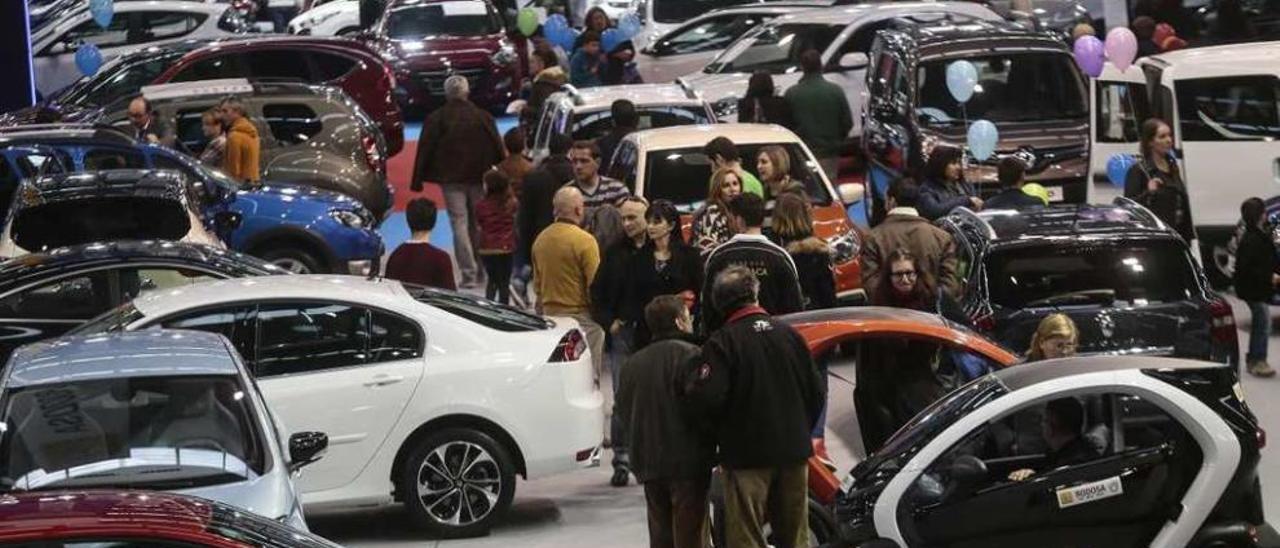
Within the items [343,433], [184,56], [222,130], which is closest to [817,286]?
[343,433]

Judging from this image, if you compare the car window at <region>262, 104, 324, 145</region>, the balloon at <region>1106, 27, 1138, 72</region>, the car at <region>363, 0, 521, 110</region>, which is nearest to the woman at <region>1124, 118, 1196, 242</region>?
the balloon at <region>1106, 27, 1138, 72</region>

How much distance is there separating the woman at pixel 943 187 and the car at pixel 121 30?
14.3 metres

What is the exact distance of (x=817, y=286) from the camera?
14.9m

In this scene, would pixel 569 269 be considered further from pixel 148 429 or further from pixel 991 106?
pixel 991 106

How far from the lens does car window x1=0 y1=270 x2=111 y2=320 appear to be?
14359 millimetres

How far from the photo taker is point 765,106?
2222 cm

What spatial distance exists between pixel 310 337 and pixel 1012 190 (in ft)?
19.1

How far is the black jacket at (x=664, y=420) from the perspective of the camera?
10672mm

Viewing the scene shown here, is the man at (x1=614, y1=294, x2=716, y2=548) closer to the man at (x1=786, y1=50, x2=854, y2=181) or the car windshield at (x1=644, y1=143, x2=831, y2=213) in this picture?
the car windshield at (x1=644, y1=143, x2=831, y2=213)

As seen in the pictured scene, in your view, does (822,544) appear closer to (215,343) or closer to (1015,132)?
(215,343)

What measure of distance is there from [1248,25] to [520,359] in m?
17.1

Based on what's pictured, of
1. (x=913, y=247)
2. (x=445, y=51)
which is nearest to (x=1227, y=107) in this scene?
(x=913, y=247)

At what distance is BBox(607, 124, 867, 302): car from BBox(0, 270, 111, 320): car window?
448cm

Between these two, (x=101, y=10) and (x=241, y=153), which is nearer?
(x=241, y=153)
